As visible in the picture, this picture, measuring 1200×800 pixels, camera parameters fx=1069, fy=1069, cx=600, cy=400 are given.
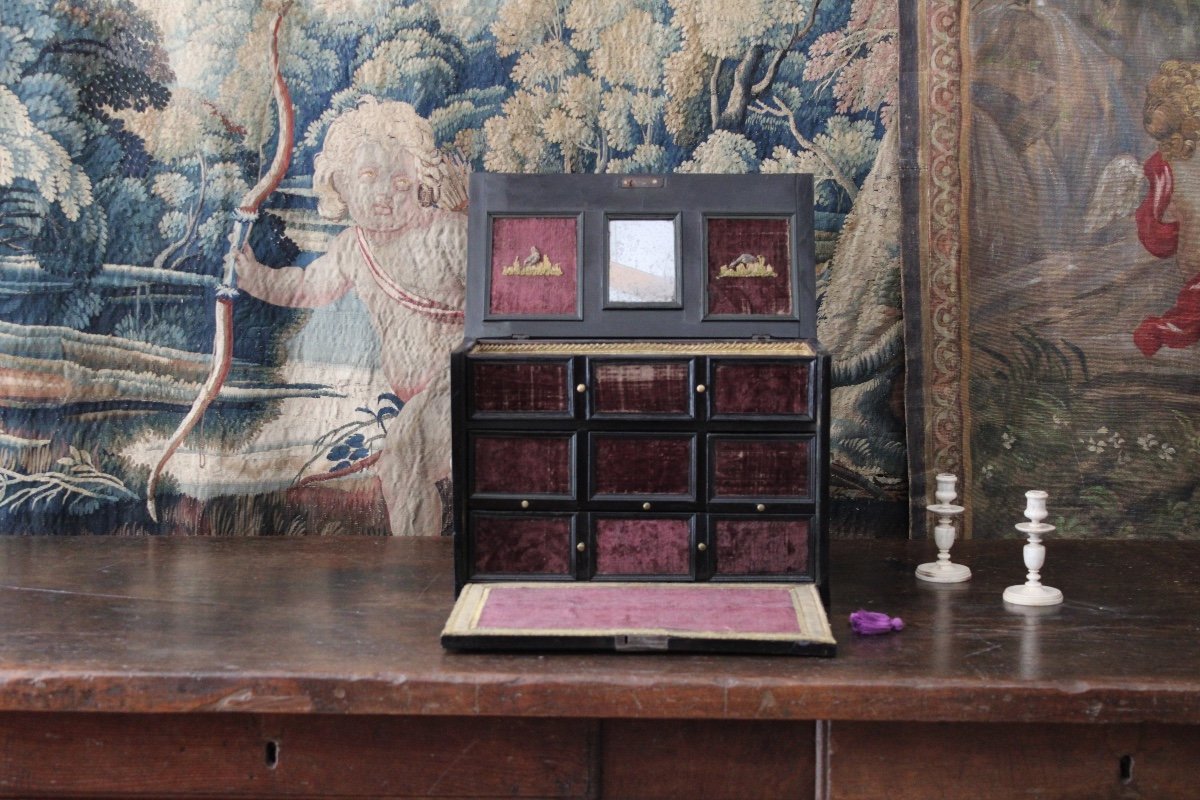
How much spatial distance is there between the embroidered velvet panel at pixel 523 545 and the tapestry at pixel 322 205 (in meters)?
0.55

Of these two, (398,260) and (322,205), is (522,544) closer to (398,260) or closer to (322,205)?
(398,260)

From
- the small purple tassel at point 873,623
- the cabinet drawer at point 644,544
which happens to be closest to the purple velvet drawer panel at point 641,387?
the cabinet drawer at point 644,544

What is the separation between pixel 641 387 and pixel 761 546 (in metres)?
0.34

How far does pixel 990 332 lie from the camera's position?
2.27 metres

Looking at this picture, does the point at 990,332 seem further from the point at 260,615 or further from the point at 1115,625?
the point at 260,615

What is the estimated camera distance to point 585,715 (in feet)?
4.86

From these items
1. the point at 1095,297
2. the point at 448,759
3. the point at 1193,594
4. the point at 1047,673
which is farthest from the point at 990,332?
the point at 448,759

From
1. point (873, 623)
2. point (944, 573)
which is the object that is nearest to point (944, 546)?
point (944, 573)

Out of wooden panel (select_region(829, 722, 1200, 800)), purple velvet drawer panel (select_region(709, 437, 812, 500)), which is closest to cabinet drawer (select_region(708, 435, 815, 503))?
purple velvet drawer panel (select_region(709, 437, 812, 500))

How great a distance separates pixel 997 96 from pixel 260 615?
1771 millimetres

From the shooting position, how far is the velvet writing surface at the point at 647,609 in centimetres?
160

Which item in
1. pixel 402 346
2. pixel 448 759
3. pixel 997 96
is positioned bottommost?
pixel 448 759

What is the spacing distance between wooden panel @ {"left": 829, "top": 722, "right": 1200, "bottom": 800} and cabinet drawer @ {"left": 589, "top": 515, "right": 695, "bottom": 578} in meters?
0.42

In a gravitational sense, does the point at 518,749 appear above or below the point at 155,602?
below
